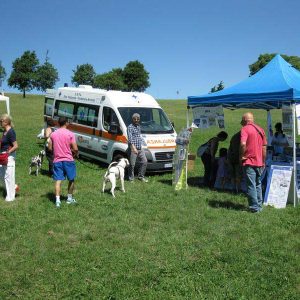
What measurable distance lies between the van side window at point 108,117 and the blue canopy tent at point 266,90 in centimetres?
255

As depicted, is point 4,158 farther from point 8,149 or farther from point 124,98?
point 124,98

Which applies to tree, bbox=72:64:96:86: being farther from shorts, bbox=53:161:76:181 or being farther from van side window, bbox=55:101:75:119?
shorts, bbox=53:161:76:181

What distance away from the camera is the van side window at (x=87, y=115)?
1334 cm

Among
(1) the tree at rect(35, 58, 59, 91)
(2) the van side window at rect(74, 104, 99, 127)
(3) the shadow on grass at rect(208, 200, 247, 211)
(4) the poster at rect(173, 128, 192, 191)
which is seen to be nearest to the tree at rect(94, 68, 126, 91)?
(1) the tree at rect(35, 58, 59, 91)

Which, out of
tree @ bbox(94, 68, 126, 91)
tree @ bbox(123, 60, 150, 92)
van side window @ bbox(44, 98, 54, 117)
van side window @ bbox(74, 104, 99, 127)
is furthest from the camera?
tree @ bbox(123, 60, 150, 92)

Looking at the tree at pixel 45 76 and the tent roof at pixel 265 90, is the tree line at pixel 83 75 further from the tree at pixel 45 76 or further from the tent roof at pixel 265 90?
the tent roof at pixel 265 90

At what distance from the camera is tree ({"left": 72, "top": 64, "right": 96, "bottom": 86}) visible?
80.6m

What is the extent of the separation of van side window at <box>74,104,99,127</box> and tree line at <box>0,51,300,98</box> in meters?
32.4

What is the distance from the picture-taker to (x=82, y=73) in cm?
8050

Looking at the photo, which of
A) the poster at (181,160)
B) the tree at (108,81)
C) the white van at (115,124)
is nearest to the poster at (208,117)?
the poster at (181,160)

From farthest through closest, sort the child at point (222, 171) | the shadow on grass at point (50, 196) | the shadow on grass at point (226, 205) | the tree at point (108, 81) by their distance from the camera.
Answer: the tree at point (108, 81) → the child at point (222, 171) → the shadow on grass at point (50, 196) → the shadow on grass at point (226, 205)

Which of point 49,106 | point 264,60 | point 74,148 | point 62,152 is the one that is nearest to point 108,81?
point 264,60

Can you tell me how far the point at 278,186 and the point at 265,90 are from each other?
6.81ft

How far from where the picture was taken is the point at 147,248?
5.99m
